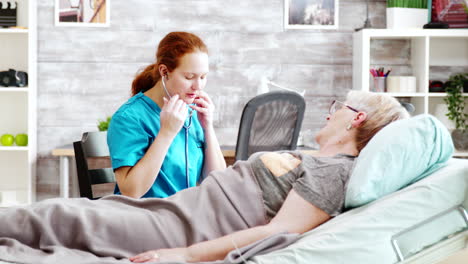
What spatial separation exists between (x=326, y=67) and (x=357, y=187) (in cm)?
283

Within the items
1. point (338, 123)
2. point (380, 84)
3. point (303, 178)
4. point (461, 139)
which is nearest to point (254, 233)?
point (303, 178)

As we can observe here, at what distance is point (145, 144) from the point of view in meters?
1.95

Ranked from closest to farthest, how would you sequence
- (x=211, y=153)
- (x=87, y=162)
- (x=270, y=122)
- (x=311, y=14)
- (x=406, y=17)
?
(x=211, y=153)
(x=87, y=162)
(x=270, y=122)
(x=406, y=17)
(x=311, y=14)

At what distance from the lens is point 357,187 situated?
4.68ft

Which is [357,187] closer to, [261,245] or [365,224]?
[365,224]

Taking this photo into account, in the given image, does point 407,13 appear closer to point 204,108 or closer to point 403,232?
point 204,108

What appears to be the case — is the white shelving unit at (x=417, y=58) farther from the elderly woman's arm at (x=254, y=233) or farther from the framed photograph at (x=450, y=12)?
the elderly woman's arm at (x=254, y=233)

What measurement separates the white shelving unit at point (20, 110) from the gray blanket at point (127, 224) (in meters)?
A: 2.48

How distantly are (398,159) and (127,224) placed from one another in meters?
0.66

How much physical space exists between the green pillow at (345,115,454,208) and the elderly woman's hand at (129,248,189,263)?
1.32 feet

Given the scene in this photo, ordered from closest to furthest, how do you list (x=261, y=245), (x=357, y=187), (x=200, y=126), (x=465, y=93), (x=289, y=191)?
(x=261, y=245) < (x=357, y=187) < (x=289, y=191) < (x=200, y=126) < (x=465, y=93)

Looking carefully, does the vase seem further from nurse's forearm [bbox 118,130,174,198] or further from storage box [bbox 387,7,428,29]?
nurse's forearm [bbox 118,130,174,198]

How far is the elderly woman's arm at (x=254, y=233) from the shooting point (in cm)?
139

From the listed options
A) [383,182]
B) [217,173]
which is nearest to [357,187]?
[383,182]
